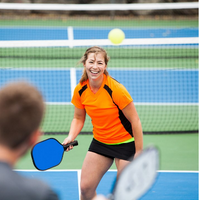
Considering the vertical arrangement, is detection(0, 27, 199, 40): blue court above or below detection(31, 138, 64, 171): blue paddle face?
above

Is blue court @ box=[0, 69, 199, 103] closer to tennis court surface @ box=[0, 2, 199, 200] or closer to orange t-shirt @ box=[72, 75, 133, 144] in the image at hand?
tennis court surface @ box=[0, 2, 199, 200]

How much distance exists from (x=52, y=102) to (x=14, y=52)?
5.45m

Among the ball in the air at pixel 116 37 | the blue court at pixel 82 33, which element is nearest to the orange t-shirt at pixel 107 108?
the ball in the air at pixel 116 37

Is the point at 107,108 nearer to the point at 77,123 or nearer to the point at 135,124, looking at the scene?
the point at 135,124

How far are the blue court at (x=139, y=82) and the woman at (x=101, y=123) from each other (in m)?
5.33

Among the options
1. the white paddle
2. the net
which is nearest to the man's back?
the white paddle

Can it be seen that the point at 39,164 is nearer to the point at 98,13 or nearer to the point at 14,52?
the point at 14,52

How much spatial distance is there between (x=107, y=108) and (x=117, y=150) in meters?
0.49

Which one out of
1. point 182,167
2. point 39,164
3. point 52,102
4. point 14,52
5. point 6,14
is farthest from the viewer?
point 6,14

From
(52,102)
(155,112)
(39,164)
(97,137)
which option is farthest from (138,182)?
(52,102)

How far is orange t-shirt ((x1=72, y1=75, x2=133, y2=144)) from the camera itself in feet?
13.9

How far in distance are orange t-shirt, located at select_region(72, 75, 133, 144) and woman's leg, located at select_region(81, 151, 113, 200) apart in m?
0.21

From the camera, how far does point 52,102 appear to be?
9.74 metres

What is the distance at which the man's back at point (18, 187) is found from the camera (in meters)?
1.59
